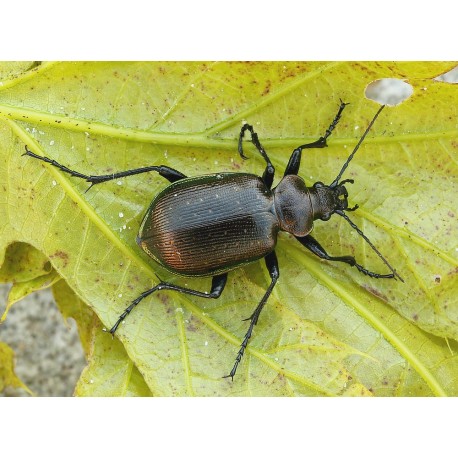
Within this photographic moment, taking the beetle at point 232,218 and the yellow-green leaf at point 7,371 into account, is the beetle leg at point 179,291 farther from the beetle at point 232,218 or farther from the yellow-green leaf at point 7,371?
the yellow-green leaf at point 7,371

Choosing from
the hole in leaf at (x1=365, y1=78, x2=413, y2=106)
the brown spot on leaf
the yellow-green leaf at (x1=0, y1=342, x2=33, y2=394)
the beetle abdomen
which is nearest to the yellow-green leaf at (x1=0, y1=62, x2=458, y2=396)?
the brown spot on leaf

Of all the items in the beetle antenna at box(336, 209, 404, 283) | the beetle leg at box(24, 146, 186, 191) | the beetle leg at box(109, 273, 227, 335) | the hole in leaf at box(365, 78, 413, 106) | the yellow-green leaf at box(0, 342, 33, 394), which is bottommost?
the yellow-green leaf at box(0, 342, 33, 394)

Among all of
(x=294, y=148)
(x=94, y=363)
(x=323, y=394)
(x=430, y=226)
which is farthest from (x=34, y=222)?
(x=430, y=226)

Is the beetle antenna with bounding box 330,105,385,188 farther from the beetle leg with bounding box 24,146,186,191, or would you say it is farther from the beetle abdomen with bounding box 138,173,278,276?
the beetle leg with bounding box 24,146,186,191

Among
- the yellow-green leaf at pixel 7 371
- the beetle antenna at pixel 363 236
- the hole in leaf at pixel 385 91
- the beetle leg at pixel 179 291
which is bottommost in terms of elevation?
the yellow-green leaf at pixel 7 371

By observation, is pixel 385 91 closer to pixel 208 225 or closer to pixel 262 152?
pixel 262 152

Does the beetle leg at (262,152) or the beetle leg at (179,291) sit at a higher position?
the beetle leg at (262,152)

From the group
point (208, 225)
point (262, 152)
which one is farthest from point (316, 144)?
point (208, 225)

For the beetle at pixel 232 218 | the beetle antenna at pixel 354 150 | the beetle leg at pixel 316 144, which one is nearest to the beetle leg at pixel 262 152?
the beetle at pixel 232 218
